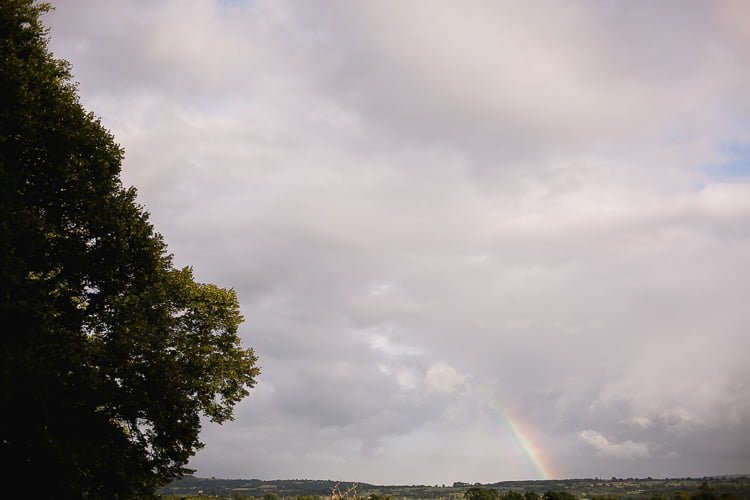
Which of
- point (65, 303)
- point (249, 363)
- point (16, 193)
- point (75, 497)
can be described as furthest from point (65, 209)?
point (249, 363)

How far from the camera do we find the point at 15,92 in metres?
25.5

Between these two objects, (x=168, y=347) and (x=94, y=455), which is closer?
(x=94, y=455)

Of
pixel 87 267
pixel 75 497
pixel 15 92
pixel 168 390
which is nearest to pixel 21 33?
pixel 15 92

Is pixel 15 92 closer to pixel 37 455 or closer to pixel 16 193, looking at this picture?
pixel 16 193

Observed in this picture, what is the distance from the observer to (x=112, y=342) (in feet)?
83.1

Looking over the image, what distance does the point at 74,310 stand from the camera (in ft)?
90.0

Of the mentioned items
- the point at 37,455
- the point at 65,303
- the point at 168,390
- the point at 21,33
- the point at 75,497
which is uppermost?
the point at 21,33

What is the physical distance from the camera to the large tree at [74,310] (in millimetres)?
22938

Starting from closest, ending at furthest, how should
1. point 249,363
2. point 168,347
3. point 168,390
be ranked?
point 168,390 → point 168,347 → point 249,363

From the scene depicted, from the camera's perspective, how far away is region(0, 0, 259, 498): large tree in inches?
903

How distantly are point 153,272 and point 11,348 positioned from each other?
870cm

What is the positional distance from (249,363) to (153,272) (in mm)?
10337

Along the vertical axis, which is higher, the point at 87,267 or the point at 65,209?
the point at 65,209

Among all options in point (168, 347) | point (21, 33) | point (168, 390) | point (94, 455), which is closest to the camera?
point (94, 455)
